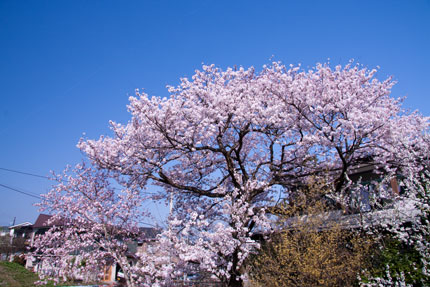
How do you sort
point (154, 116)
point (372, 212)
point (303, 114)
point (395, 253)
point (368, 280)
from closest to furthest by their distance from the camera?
point (368, 280)
point (395, 253)
point (372, 212)
point (154, 116)
point (303, 114)

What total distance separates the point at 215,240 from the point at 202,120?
4.00 meters

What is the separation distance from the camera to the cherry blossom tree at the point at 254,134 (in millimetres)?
10227

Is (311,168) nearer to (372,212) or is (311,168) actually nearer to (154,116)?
(372,212)

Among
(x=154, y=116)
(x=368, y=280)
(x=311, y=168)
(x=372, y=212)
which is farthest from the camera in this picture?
(x=311, y=168)

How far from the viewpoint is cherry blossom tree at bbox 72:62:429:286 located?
403 inches

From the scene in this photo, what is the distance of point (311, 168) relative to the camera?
11922 millimetres

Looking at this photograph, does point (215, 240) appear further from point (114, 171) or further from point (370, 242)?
point (114, 171)

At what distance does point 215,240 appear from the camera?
845 centimetres

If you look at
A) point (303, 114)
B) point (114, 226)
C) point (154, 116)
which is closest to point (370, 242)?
point (303, 114)

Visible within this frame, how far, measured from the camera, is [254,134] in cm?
1273

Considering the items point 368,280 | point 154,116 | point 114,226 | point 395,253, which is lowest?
point 368,280

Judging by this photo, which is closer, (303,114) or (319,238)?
(319,238)

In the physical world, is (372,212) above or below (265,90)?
below

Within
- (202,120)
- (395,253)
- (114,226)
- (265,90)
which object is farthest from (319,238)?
(114,226)
